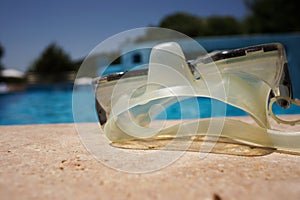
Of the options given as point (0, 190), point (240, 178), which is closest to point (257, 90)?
point (240, 178)

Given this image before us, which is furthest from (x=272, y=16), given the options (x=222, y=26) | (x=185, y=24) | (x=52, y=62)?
(x=52, y=62)

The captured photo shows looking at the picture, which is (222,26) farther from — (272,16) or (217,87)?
(217,87)

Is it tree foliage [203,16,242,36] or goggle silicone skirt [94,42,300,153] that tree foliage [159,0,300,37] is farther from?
goggle silicone skirt [94,42,300,153]

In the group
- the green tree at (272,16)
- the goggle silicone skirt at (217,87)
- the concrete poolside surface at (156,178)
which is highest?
the green tree at (272,16)

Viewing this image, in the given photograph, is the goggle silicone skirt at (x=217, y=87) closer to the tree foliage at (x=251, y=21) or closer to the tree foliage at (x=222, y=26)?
the tree foliage at (x=251, y=21)

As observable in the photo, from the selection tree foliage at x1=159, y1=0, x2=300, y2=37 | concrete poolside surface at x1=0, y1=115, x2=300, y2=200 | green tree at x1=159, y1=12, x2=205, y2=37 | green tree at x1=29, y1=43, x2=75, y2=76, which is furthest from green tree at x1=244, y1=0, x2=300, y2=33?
concrete poolside surface at x1=0, y1=115, x2=300, y2=200

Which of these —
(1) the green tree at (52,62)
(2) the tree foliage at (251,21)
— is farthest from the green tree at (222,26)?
(1) the green tree at (52,62)
